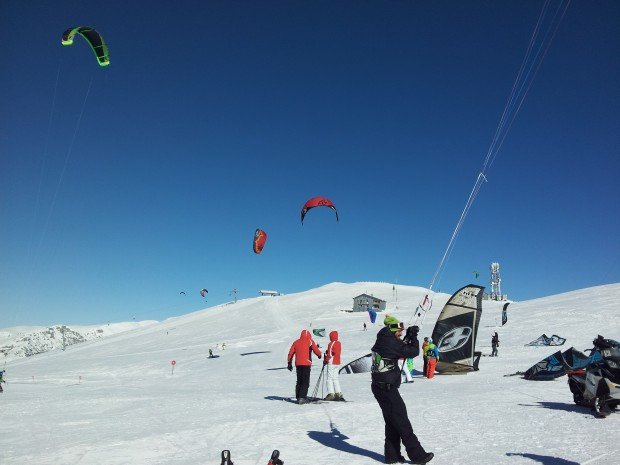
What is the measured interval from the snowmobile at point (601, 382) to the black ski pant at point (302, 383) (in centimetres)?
562

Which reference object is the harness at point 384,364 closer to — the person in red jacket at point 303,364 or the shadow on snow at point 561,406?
the shadow on snow at point 561,406

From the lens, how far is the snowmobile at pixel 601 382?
6957 millimetres

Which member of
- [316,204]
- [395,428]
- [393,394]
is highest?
[316,204]

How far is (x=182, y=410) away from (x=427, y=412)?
→ 5515 millimetres

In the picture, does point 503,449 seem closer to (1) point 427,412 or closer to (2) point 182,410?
(1) point 427,412

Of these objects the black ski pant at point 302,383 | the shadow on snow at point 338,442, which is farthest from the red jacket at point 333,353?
the shadow on snow at point 338,442

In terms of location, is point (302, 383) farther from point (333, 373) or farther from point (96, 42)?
point (96, 42)

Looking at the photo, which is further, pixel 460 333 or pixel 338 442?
pixel 460 333

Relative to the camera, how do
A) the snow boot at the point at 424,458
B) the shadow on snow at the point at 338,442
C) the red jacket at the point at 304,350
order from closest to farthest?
the snow boot at the point at 424,458
the shadow on snow at the point at 338,442
the red jacket at the point at 304,350

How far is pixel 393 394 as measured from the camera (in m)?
5.44

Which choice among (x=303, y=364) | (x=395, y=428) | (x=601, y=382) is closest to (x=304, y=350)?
(x=303, y=364)

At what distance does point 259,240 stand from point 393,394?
3663 centimetres

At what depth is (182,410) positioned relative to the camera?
32.6 feet

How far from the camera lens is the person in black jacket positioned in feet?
17.0
